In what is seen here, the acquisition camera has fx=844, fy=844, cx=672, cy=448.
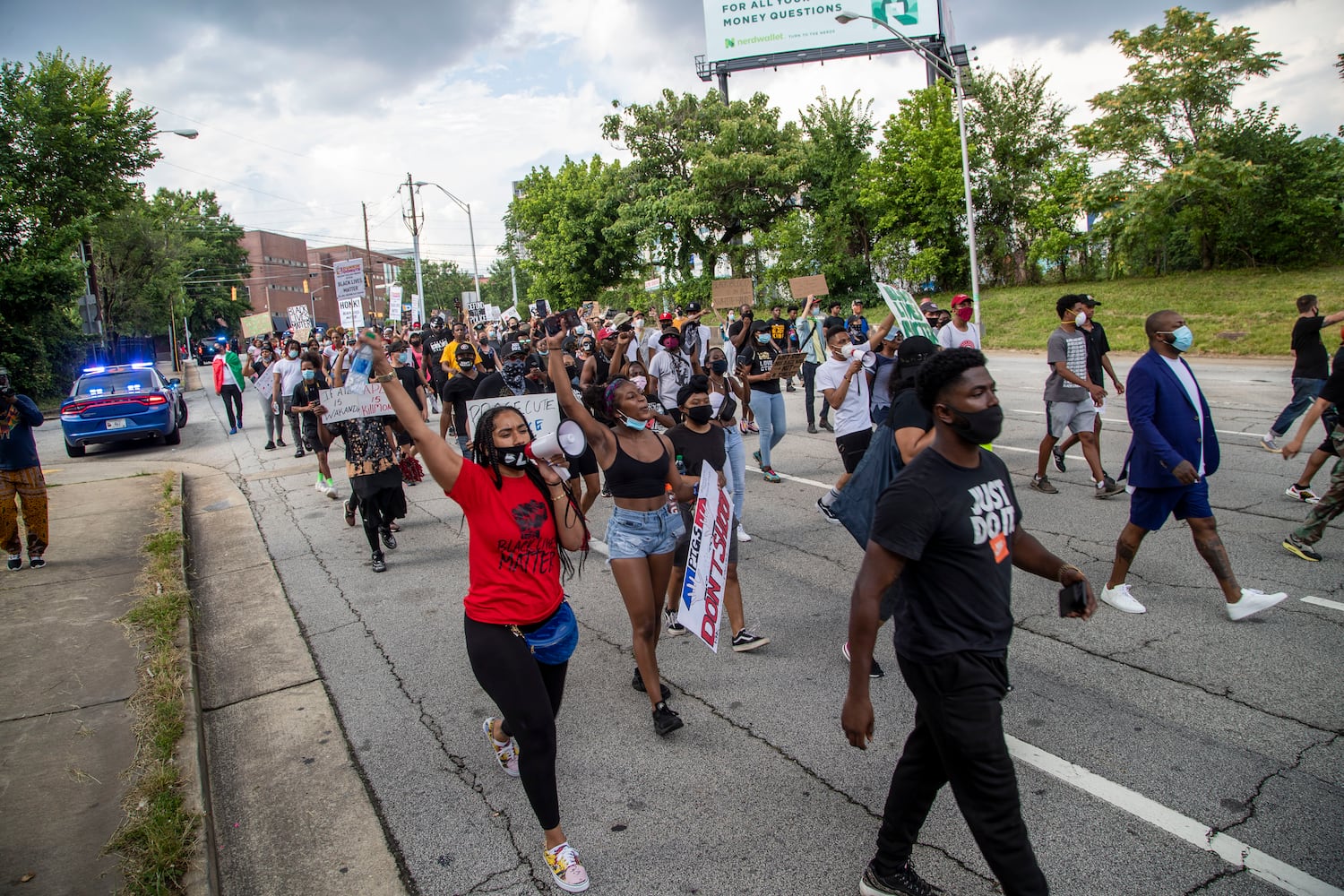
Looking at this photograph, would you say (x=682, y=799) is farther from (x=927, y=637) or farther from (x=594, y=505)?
(x=594, y=505)

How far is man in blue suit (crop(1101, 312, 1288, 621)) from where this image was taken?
16.4 feet

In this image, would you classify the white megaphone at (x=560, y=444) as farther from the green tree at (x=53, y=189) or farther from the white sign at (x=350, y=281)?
the green tree at (x=53, y=189)

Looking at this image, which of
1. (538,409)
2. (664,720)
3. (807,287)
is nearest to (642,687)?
(664,720)

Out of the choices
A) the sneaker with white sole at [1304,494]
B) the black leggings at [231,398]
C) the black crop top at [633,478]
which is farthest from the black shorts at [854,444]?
the black leggings at [231,398]

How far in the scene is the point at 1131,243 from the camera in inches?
1043

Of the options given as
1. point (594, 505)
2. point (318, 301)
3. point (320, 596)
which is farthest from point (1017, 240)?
point (318, 301)

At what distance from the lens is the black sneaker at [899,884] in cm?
293

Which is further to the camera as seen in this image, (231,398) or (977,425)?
(231,398)

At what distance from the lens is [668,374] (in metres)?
9.63

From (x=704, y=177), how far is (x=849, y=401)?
2764 centimetres

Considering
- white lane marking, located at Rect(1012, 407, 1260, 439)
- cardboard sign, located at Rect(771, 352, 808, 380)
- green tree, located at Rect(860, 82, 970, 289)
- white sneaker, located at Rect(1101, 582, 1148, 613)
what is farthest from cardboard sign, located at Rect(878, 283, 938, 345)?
green tree, located at Rect(860, 82, 970, 289)

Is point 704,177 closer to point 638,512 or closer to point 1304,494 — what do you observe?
point 1304,494

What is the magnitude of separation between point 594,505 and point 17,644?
5.04 metres

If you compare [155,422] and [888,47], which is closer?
[155,422]
